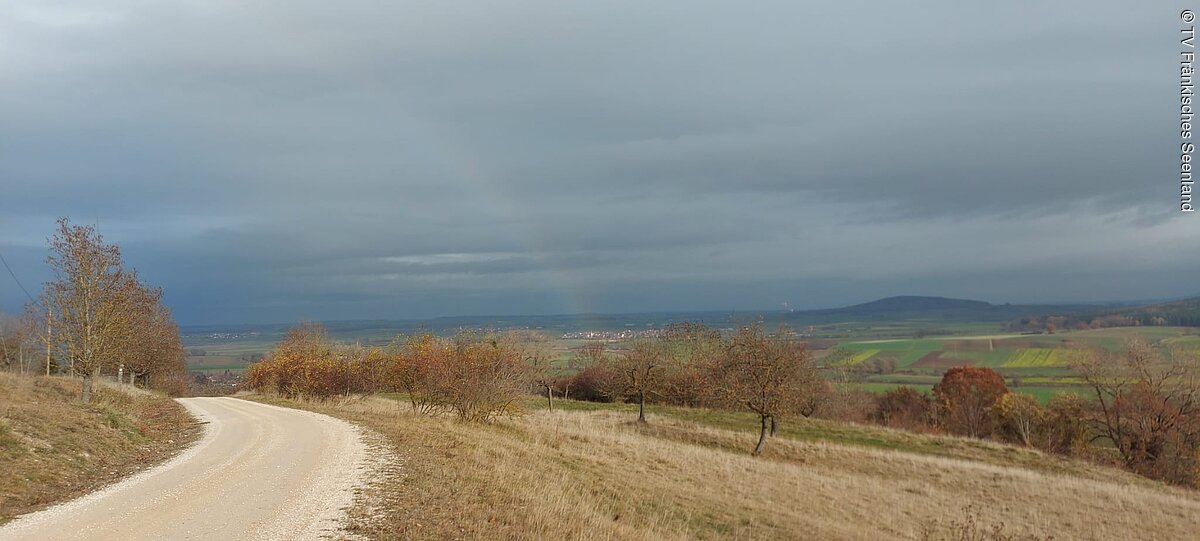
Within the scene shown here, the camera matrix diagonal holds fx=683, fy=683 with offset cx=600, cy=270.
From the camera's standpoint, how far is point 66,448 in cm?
1495

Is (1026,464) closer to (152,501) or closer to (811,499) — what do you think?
(811,499)

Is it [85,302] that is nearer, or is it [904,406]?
[85,302]

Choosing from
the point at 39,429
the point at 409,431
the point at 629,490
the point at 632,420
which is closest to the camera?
the point at 39,429

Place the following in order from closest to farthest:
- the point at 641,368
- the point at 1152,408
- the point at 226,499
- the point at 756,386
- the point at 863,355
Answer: the point at 226,499
the point at 756,386
the point at 641,368
the point at 1152,408
the point at 863,355

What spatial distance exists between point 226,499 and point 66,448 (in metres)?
6.48

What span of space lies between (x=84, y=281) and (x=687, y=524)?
83.2ft

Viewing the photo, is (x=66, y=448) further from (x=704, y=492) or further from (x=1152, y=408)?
(x=1152, y=408)

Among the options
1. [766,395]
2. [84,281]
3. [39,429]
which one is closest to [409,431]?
[39,429]

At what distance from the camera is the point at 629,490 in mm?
18344

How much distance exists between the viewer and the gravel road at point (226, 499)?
9.38 metres

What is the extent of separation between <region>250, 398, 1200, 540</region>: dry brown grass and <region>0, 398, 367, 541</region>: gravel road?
871mm

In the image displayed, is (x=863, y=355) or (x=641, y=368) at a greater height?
(x=641, y=368)

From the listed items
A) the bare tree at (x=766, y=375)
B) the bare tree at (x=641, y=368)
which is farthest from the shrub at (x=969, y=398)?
the bare tree at (x=766, y=375)

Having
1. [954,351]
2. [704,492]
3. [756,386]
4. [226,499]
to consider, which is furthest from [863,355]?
[226,499]
